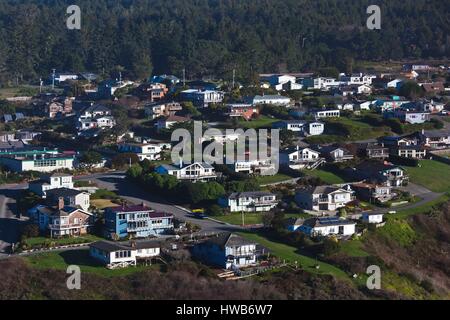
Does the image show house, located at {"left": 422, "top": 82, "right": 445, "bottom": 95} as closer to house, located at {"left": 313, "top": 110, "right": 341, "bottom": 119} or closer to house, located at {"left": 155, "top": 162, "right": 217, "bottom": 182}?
house, located at {"left": 313, "top": 110, "right": 341, "bottom": 119}

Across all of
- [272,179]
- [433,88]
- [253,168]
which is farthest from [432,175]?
[433,88]

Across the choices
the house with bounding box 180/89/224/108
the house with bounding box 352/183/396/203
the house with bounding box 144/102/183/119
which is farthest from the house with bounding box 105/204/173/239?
the house with bounding box 180/89/224/108

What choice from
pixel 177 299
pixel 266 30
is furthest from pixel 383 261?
pixel 266 30

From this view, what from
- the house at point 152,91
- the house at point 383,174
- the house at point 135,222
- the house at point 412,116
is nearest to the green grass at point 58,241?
the house at point 135,222

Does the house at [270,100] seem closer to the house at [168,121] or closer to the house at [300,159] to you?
the house at [168,121]

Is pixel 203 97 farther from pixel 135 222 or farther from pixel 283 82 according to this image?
pixel 135 222

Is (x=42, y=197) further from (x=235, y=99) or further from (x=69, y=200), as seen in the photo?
(x=235, y=99)
